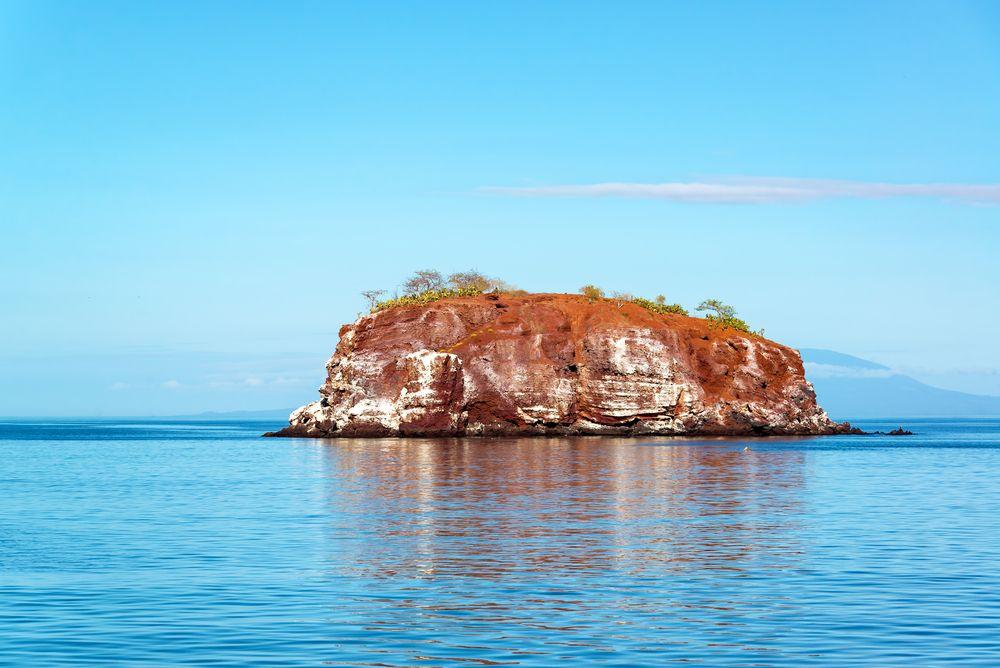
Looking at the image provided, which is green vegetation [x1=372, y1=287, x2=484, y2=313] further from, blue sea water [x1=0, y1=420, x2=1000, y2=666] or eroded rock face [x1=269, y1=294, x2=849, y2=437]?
blue sea water [x1=0, y1=420, x2=1000, y2=666]

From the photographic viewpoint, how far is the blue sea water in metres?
20.3

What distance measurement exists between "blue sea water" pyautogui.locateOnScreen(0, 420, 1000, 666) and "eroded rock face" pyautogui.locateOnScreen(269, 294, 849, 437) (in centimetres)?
6352

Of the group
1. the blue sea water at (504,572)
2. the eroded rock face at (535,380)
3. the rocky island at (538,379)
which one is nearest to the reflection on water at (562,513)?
the blue sea water at (504,572)

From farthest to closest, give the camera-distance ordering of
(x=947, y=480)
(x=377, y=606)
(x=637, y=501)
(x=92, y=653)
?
(x=947, y=480)
(x=637, y=501)
(x=377, y=606)
(x=92, y=653)

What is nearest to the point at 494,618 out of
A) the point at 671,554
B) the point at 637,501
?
the point at 671,554

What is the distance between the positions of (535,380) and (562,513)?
83.3 metres

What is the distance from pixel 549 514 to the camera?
42.2 metres

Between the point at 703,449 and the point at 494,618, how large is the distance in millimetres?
73983

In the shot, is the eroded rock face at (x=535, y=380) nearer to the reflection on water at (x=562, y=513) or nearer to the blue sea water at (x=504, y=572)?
the reflection on water at (x=562, y=513)

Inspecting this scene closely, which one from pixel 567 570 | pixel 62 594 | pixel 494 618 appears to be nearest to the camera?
pixel 494 618

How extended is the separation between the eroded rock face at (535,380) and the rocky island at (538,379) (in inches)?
4.8

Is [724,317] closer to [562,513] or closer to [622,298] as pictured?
[622,298]

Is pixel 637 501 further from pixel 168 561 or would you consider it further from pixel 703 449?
pixel 703 449

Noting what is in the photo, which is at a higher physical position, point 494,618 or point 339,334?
point 339,334
